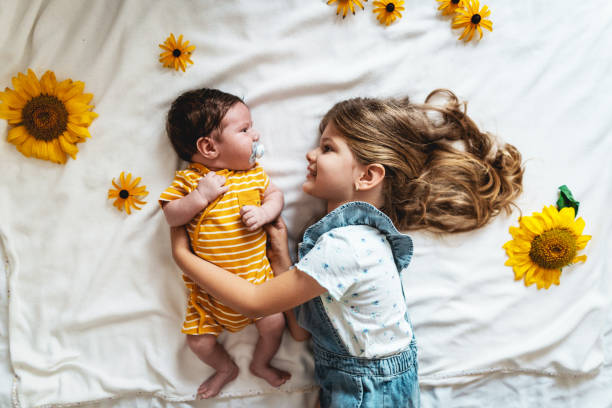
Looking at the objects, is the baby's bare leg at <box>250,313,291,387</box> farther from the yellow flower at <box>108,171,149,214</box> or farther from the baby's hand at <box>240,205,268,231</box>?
the yellow flower at <box>108,171,149,214</box>

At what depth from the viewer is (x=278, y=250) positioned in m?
1.10

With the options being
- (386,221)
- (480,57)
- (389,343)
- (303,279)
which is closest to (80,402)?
(303,279)

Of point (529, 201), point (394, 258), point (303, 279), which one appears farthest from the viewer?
point (529, 201)

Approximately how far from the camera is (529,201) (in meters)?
1.18

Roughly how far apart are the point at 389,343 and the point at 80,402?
0.79 m

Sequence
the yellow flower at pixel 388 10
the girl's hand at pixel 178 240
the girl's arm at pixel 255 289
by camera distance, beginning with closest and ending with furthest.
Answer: the girl's arm at pixel 255 289, the girl's hand at pixel 178 240, the yellow flower at pixel 388 10

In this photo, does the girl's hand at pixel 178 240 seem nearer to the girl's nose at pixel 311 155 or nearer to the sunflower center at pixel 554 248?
the girl's nose at pixel 311 155

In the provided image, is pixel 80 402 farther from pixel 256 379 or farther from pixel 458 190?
pixel 458 190

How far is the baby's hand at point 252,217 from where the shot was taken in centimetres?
102

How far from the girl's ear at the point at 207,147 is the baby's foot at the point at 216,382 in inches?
20.9

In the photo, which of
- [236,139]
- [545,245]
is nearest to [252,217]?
[236,139]

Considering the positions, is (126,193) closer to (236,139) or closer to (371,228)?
(236,139)

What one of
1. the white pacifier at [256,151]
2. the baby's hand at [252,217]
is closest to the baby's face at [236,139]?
the white pacifier at [256,151]

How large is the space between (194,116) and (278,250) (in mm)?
378
